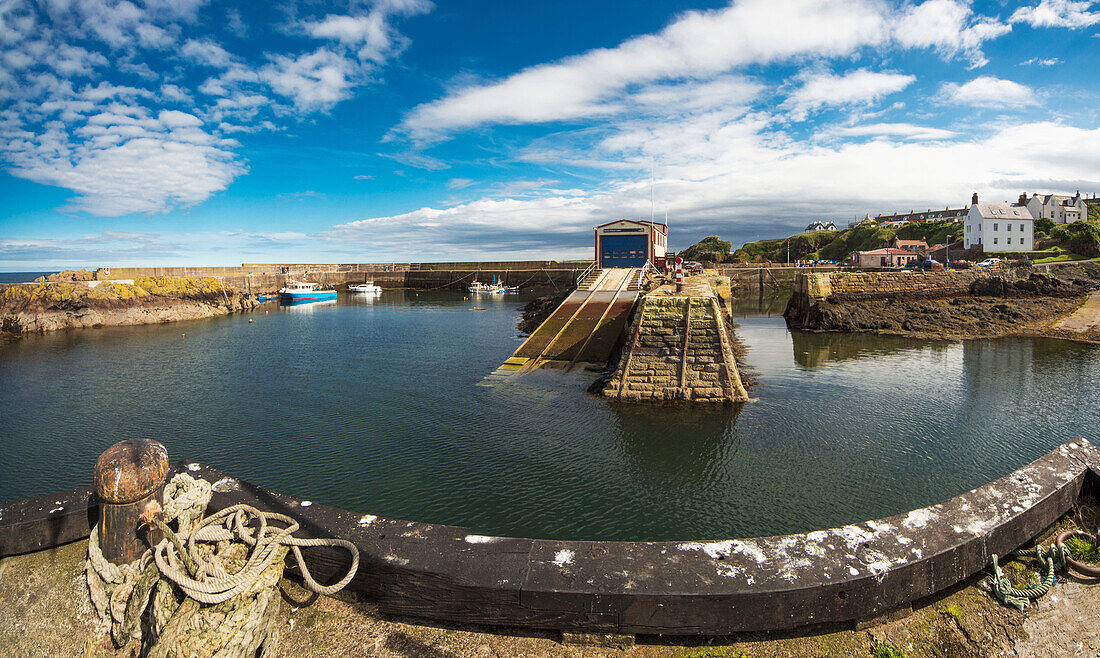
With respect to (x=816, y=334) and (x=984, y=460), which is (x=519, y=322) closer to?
(x=816, y=334)

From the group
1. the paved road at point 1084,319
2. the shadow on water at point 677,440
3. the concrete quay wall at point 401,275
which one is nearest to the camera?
the shadow on water at point 677,440

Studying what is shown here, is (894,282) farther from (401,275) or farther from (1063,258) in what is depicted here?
(401,275)

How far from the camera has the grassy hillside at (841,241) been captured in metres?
84.1

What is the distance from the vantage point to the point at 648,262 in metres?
30.6

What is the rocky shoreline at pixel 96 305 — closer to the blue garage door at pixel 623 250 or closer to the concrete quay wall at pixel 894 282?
the blue garage door at pixel 623 250

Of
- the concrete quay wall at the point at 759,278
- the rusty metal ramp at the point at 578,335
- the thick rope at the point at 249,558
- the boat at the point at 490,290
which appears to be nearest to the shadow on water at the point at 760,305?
the concrete quay wall at the point at 759,278

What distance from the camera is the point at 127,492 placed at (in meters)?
3.05

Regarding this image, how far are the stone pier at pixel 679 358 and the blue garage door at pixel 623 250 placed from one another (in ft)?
59.0

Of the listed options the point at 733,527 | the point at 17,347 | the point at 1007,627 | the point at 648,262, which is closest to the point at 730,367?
the point at 733,527

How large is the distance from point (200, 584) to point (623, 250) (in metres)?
31.6

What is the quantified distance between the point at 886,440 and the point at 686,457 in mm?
4809

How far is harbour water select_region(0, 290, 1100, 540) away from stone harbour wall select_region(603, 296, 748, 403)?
604 millimetres

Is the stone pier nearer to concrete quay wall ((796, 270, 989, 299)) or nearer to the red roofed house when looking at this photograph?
concrete quay wall ((796, 270, 989, 299))

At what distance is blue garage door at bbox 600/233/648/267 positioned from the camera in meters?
32.8
